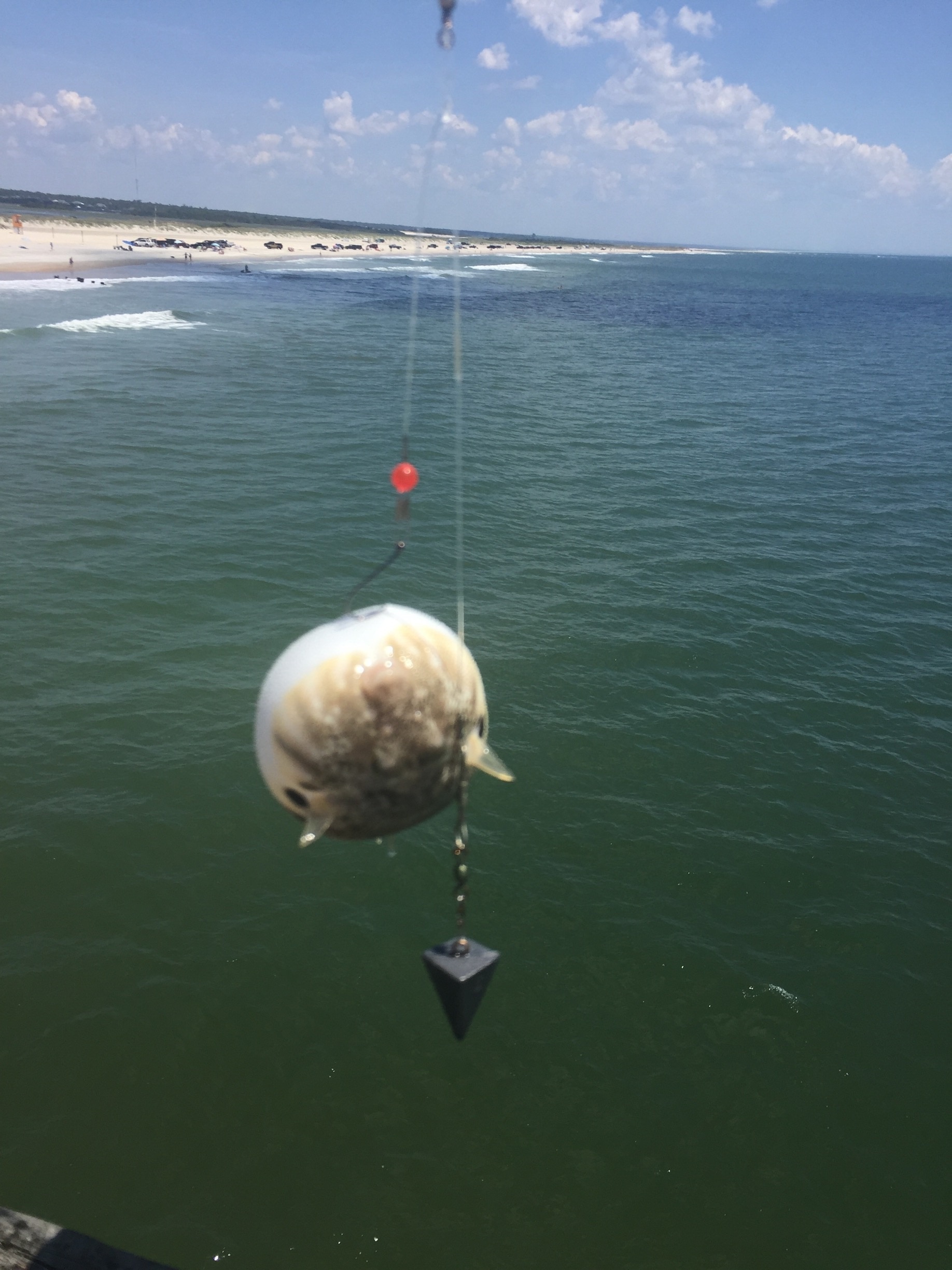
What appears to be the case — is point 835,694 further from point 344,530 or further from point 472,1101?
point 344,530

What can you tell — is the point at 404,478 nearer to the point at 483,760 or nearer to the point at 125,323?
the point at 483,760

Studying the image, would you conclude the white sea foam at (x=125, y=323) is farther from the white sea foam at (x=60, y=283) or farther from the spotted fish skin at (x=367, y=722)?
the spotted fish skin at (x=367, y=722)

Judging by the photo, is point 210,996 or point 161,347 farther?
point 161,347

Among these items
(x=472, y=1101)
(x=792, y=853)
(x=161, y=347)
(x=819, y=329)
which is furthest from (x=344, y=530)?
(x=819, y=329)

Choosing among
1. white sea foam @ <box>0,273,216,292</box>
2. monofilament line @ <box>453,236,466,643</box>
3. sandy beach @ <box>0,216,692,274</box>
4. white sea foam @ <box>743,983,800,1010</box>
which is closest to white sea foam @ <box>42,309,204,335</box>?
white sea foam @ <box>0,273,216,292</box>

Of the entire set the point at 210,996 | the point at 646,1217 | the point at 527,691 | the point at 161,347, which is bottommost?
the point at 646,1217
